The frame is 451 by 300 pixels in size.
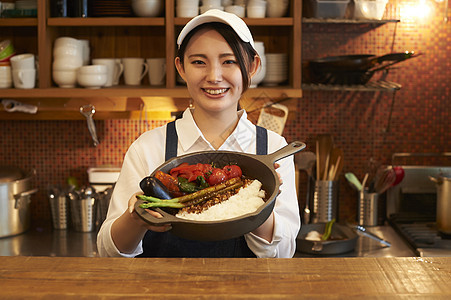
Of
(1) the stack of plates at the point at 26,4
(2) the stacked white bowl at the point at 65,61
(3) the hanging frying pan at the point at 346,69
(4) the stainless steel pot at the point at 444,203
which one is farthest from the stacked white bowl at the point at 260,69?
(1) the stack of plates at the point at 26,4

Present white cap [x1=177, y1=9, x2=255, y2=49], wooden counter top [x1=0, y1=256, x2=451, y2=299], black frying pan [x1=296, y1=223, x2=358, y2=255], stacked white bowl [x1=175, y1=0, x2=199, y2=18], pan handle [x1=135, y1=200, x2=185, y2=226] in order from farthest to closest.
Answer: stacked white bowl [x1=175, y1=0, x2=199, y2=18]
black frying pan [x1=296, y1=223, x2=358, y2=255]
white cap [x1=177, y1=9, x2=255, y2=49]
pan handle [x1=135, y1=200, x2=185, y2=226]
wooden counter top [x1=0, y1=256, x2=451, y2=299]

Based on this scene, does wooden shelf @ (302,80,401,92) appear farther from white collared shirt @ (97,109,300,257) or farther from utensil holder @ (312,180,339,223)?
white collared shirt @ (97,109,300,257)

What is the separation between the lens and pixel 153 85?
2.58 meters

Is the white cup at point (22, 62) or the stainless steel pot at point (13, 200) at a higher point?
the white cup at point (22, 62)

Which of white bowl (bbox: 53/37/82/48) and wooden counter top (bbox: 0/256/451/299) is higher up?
white bowl (bbox: 53/37/82/48)

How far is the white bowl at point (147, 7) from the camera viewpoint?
243 cm

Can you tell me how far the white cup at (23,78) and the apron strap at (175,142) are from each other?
118 cm

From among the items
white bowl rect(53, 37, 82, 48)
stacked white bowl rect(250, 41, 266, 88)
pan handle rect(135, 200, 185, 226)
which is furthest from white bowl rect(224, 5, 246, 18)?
pan handle rect(135, 200, 185, 226)

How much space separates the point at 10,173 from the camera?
2.58 m

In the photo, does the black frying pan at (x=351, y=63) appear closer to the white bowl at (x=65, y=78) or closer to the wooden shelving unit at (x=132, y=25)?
the wooden shelving unit at (x=132, y=25)

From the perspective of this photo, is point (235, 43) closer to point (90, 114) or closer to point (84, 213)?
point (90, 114)

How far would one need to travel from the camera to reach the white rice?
103cm

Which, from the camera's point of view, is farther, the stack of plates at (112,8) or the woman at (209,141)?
the stack of plates at (112,8)

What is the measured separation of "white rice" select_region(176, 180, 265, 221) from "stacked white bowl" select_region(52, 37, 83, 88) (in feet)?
5.10
